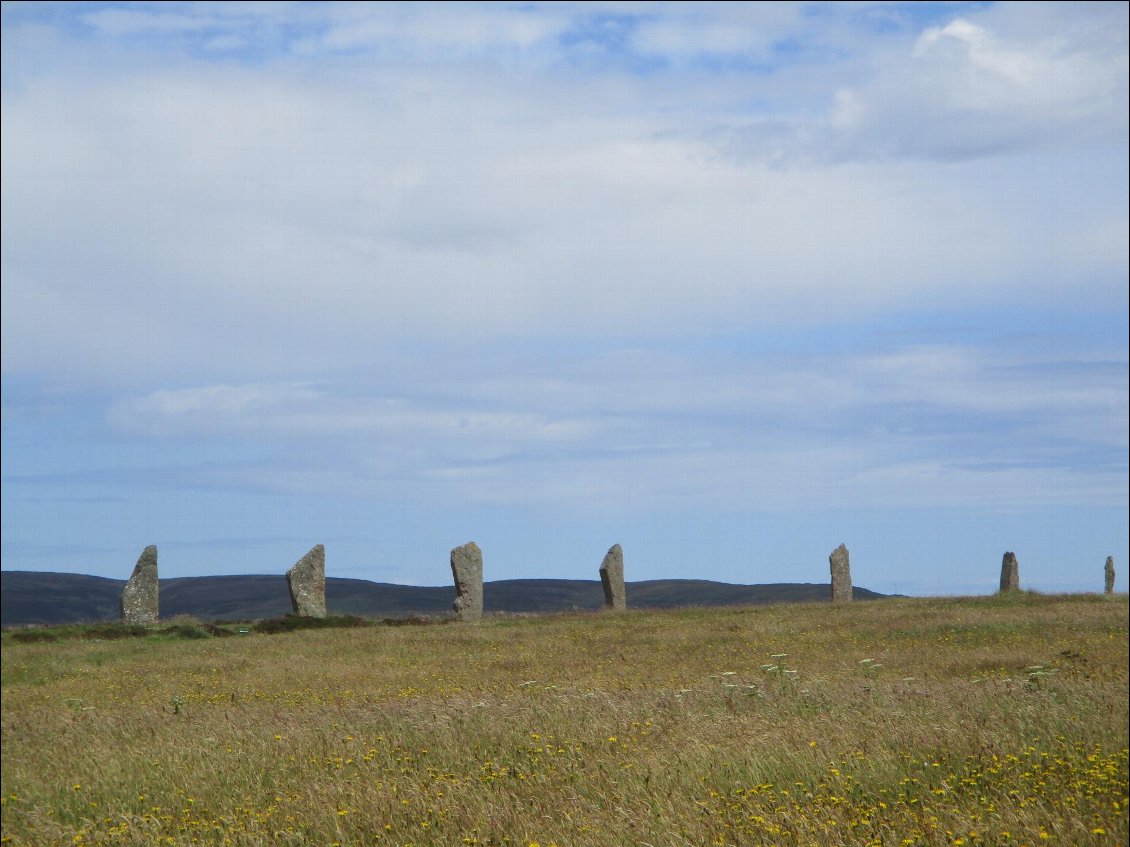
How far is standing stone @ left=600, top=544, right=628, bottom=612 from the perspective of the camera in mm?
41344

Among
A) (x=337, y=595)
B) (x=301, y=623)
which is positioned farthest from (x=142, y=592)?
(x=337, y=595)

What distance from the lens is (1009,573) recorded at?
138ft

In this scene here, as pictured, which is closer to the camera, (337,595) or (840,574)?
(840,574)

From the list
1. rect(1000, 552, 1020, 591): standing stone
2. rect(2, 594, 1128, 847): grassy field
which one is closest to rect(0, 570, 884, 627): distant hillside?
rect(1000, 552, 1020, 591): standing stone

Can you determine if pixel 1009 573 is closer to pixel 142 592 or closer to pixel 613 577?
pixel 613 577

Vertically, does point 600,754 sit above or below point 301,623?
above

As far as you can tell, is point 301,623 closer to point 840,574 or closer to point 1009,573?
point 840,574

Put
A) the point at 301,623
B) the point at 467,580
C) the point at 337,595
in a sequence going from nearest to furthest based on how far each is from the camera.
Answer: the point at 301,623 → the point at 467,580 → the point at 337,595

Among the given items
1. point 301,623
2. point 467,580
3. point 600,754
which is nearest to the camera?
point 600,754

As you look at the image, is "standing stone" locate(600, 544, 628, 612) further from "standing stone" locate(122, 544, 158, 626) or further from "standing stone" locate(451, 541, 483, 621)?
"standing stone" locate(122, 544, 158, 626)

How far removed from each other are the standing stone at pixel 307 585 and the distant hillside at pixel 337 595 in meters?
29.1

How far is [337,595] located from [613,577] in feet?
180

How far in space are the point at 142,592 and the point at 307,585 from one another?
5525 mm

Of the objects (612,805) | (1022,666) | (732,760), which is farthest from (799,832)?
(1022,666)
